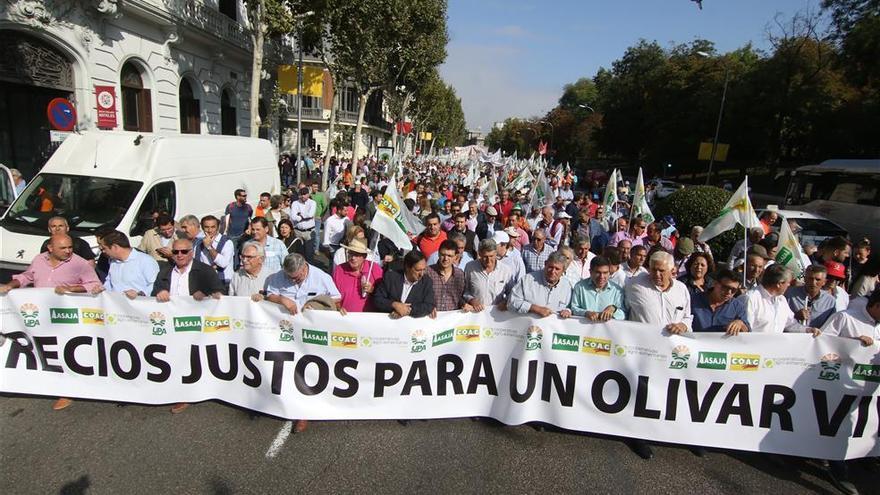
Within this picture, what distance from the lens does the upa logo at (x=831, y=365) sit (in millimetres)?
4129

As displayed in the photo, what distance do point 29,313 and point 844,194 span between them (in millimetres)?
21309

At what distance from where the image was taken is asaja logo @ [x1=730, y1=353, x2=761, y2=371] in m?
4.18

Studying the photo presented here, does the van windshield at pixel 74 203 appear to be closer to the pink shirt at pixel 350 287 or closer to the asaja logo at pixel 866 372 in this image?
the pink shirt at pixel 350 287

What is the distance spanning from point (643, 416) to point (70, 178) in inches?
312

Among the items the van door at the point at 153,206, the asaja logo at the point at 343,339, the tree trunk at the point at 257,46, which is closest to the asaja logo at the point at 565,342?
the asaja logo at the point at 343,339

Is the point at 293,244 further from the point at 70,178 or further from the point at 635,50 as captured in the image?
the point at 635,50

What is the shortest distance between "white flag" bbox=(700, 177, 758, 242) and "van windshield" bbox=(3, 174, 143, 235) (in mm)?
8045

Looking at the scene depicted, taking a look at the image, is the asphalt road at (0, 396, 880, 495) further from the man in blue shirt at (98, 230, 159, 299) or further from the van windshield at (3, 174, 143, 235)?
the van windshield at (3, 174, 143, 235)

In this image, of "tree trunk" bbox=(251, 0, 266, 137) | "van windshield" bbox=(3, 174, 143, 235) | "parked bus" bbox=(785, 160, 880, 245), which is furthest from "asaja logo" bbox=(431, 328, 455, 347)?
"parked bus" bbox=(785, 160, 880, 245)

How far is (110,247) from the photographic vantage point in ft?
15.9

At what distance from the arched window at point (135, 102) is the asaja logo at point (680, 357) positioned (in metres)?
17.8

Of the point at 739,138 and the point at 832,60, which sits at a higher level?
the point at 832,60

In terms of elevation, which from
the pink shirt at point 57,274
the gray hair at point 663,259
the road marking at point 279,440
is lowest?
the road marking at point 279,440

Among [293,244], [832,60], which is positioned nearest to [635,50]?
[832,60]
